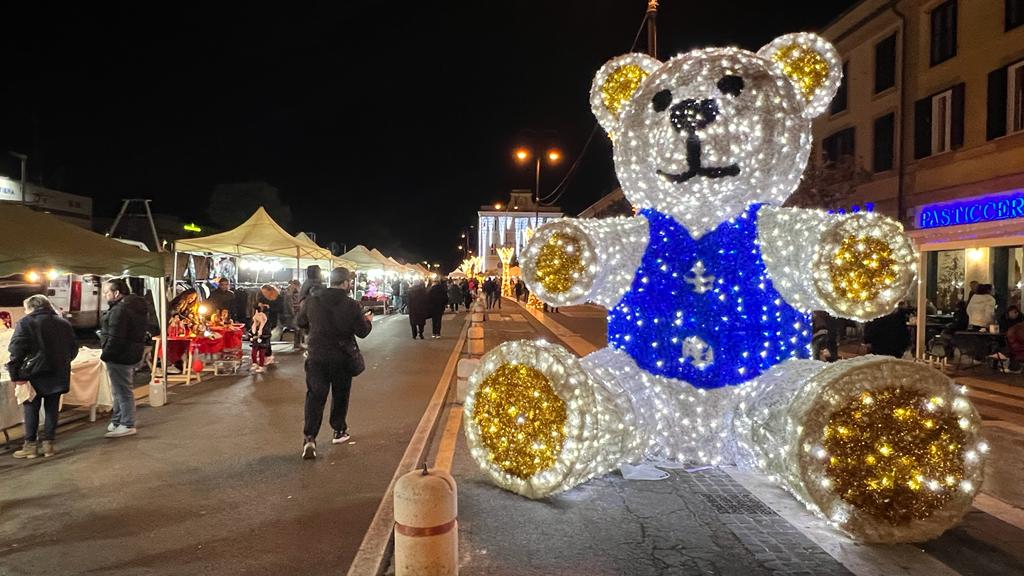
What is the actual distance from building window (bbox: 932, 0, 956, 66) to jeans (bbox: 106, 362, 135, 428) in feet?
60.1

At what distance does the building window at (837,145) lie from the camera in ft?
64.4

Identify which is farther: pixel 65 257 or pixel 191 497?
pixel 65 257

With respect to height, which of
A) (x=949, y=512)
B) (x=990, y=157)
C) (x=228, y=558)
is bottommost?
(x=228, y=558)

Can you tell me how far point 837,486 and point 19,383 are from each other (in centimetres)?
642

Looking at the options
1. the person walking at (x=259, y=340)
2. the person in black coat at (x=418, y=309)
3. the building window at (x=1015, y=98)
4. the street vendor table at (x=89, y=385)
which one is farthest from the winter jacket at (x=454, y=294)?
the street vendor table at (x=89, y=385)

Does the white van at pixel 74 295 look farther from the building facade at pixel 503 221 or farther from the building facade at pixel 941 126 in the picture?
the building facade at pixel 503 221

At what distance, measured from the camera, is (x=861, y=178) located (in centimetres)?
1831

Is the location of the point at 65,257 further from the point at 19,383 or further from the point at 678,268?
the point at 678,268

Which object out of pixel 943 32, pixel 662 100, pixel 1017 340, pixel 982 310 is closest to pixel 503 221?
pixel 943 32

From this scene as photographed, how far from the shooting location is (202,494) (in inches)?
185

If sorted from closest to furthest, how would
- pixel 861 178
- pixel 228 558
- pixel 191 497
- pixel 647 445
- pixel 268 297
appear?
pixel 228 558 < pixel 647 445 < pixel 191 497 < pixel 268 297 < pixel 861 178

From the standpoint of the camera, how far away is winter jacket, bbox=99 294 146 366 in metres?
6.23

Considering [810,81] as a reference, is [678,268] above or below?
below

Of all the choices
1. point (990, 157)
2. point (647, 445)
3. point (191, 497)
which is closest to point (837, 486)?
point (647, 445)
